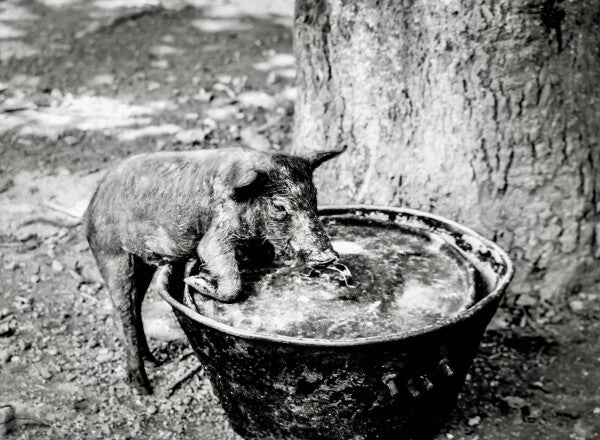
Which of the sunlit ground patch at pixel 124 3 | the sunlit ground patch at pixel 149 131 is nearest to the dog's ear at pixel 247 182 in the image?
the sunlit ground patch at pixel 149 131

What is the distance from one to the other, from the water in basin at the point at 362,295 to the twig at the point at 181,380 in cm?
100

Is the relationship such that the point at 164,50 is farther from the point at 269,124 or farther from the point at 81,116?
the point at 269,124

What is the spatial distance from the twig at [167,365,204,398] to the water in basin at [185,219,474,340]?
3.30 feet

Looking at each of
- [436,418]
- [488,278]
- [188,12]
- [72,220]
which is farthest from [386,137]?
[188,12]

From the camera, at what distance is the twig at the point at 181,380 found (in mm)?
3148

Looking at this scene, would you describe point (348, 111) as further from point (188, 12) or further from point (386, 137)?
point (188, 12)

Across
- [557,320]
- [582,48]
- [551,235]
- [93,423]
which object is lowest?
[93,423]

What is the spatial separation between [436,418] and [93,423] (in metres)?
1.60

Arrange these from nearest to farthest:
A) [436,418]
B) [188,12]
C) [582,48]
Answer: [436,418]
[582,48]
[188,12]

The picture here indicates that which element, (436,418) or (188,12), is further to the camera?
(188,12)

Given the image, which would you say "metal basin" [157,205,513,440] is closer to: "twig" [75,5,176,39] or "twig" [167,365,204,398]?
"twig" [167,365,204,398]

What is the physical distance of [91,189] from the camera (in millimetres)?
4605

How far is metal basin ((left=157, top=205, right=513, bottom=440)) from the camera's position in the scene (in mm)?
1995

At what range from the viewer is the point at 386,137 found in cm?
353
